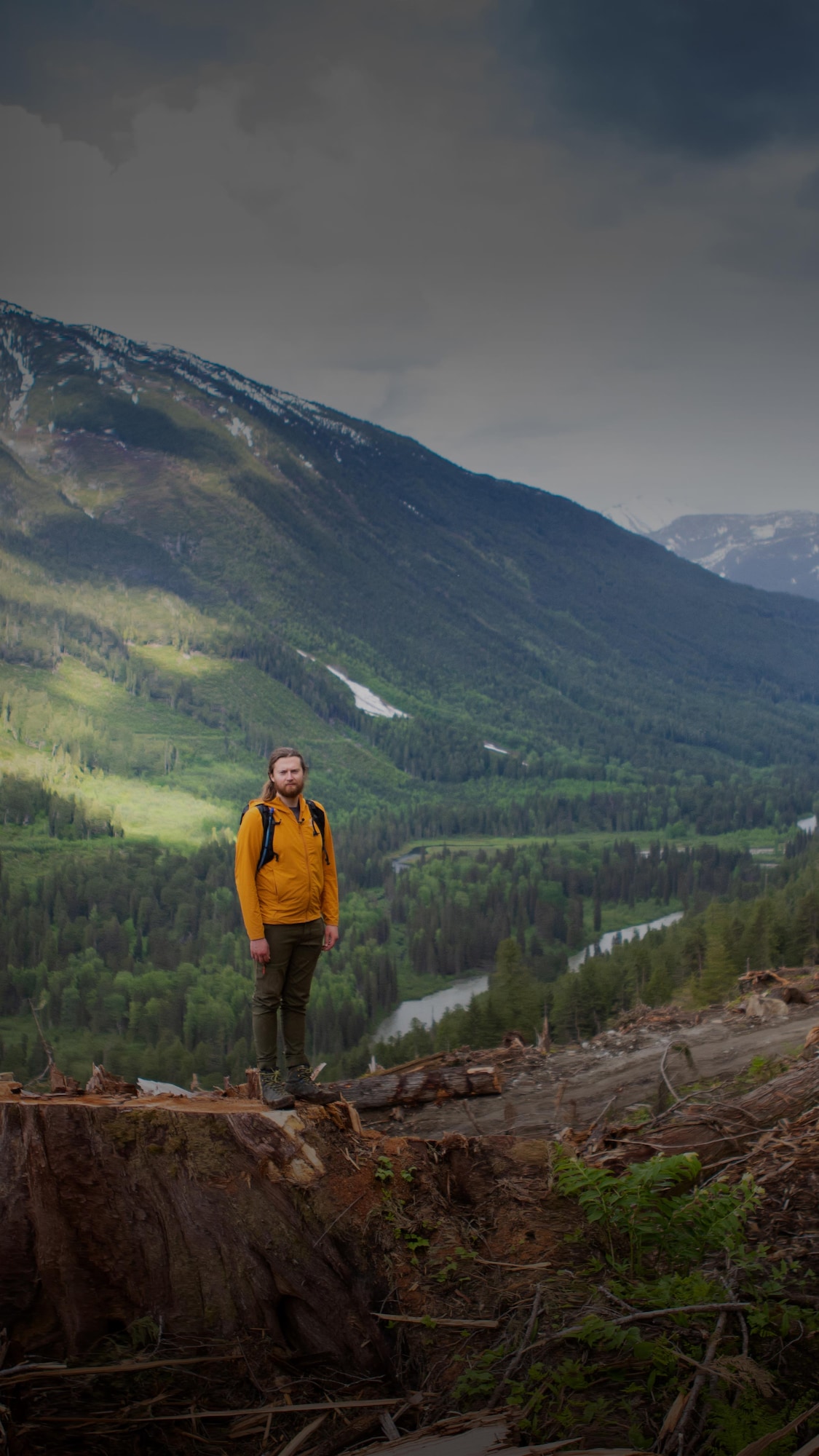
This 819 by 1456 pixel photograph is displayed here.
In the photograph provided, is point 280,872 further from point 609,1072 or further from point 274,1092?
point 609,1072

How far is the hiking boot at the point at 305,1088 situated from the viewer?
23.4 feet

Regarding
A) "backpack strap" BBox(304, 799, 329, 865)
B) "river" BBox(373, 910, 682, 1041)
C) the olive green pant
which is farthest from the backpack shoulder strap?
"river" BBox(373, 910, 682, 1041)

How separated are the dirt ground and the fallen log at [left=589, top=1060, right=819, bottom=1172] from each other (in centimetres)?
108

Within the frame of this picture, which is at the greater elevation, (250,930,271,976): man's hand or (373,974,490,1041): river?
(250,930,271,976): man's hand

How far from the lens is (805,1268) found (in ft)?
18.5

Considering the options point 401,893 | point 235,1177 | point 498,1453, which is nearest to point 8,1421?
point 235,1177

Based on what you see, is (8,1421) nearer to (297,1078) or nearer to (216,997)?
(297,1078)

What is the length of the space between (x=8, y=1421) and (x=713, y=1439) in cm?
449

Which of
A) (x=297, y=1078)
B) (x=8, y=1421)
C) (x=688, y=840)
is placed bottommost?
(x=688, y=840)

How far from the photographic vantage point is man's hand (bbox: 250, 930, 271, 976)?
7.50 m

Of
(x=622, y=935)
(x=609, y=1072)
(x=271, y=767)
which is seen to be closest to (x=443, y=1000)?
(x=622, y=935)

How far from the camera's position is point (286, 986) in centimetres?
810

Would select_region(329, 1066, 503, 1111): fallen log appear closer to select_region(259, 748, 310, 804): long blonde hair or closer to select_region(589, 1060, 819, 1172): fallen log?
select_region(589, 1060, 819, 1172): fallen log

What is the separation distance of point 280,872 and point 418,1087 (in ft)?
12.1
